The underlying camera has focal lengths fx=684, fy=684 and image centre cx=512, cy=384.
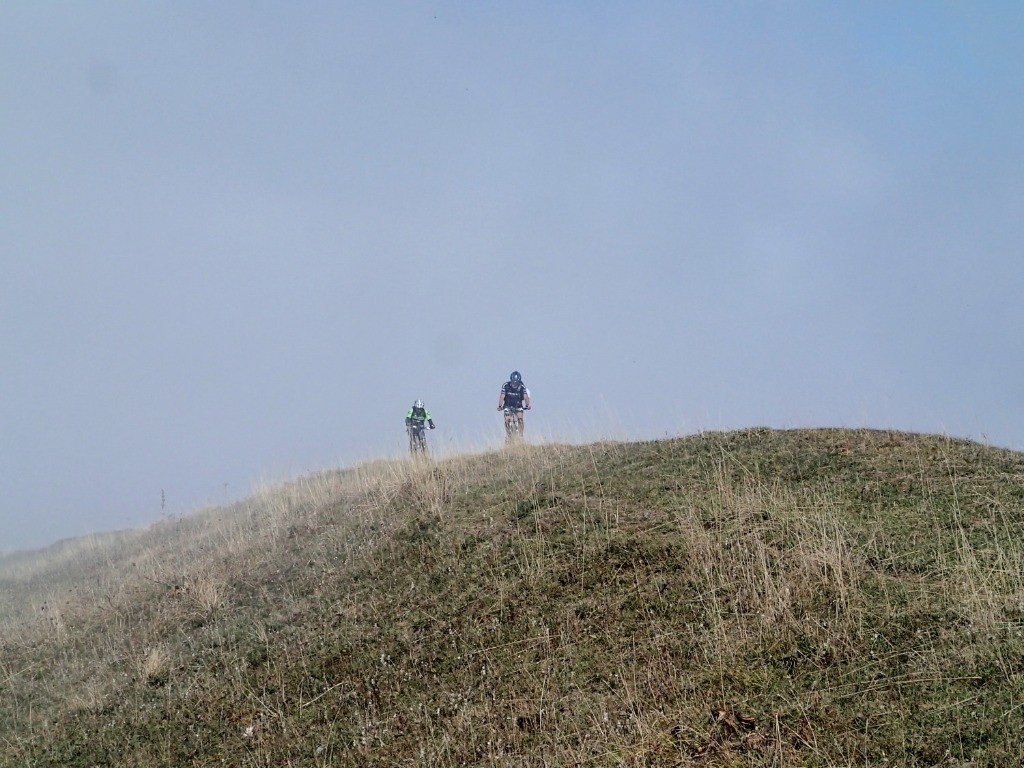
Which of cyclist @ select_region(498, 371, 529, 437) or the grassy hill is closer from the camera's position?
the grassy hill

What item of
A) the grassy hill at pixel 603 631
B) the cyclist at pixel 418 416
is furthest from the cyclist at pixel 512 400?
the grassy hill at pixel 603 631

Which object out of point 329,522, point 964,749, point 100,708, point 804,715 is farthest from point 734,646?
point 329,522

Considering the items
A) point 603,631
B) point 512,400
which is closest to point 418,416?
point 512,400

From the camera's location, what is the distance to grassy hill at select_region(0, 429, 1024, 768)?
14.8 feet

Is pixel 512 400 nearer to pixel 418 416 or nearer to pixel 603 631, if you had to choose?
pixel 418 416

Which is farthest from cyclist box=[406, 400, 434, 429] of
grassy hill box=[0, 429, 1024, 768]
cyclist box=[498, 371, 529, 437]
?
grassy hill box=[0, 429, 1024, 768]

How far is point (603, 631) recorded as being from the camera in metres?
5.98

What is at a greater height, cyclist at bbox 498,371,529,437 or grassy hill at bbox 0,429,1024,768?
cyclist at bbox 498,371,529,437

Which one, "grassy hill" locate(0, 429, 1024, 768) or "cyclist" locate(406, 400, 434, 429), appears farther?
"cyclist" locate(406, 400, 434, 429)

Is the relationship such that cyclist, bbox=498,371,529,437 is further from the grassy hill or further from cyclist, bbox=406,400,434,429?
the grassy hill

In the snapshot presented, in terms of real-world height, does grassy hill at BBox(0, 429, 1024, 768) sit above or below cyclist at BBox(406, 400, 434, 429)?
below

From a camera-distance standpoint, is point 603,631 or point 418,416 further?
point 418,416

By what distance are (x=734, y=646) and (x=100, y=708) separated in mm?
6370

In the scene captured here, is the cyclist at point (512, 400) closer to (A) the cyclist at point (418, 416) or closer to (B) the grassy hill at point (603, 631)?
(A) the cyclist at point (418, 416)
